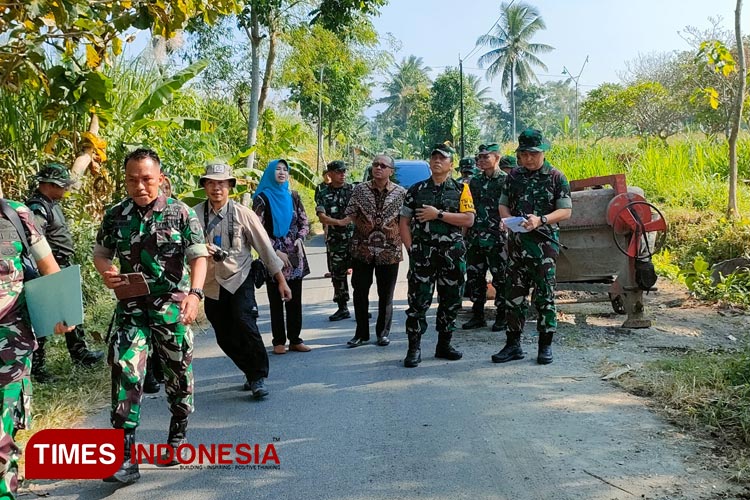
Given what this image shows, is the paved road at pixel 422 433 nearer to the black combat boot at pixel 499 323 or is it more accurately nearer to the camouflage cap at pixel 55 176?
the black combat boot at pixel 499 323

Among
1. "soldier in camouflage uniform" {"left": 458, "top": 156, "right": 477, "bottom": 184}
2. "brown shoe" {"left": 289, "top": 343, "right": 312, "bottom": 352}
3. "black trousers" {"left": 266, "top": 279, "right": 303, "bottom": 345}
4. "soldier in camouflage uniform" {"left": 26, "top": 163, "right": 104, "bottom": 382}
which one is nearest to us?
"soldier in camouflage uniform" {"left": 26, "top": 163, "right": 104, "bottom": 382}

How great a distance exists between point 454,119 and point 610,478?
33.4 metres

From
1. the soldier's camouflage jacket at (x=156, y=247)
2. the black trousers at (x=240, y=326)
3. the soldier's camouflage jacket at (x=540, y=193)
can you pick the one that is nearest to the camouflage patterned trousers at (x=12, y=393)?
the soldier's camouflage jacket at (x=156, y=247)

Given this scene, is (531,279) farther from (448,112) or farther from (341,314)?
(448,112)

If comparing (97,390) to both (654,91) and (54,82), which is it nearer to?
(54,82)

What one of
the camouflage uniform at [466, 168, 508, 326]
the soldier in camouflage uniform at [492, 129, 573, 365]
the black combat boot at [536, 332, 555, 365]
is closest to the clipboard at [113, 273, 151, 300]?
the soldier in camouflage uniform at [492, 129, 573, 365]

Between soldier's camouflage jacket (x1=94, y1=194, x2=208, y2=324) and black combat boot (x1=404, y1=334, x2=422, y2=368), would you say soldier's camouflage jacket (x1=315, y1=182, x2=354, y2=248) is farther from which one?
soldier's camouflage jacket (x1=94, y1=194, x2=208, y2=324)

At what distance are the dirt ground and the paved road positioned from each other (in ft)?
0.11

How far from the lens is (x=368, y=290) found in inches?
255

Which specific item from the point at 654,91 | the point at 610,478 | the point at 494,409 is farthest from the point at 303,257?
the point at 654,91

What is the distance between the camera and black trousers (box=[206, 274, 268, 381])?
484 cm

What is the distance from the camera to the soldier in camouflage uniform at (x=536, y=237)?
218 inches

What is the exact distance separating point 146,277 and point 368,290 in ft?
9.95

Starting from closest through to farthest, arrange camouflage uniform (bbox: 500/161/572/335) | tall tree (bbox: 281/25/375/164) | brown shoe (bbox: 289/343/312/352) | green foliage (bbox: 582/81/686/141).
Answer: camouflage uniform (bbox: 500/161/572/335)
brown shoe (bbox: 289/343/312/352)
tall tree (bbox: 281/25/375/164)
green foliage (bbox: 582/81/686/141)
